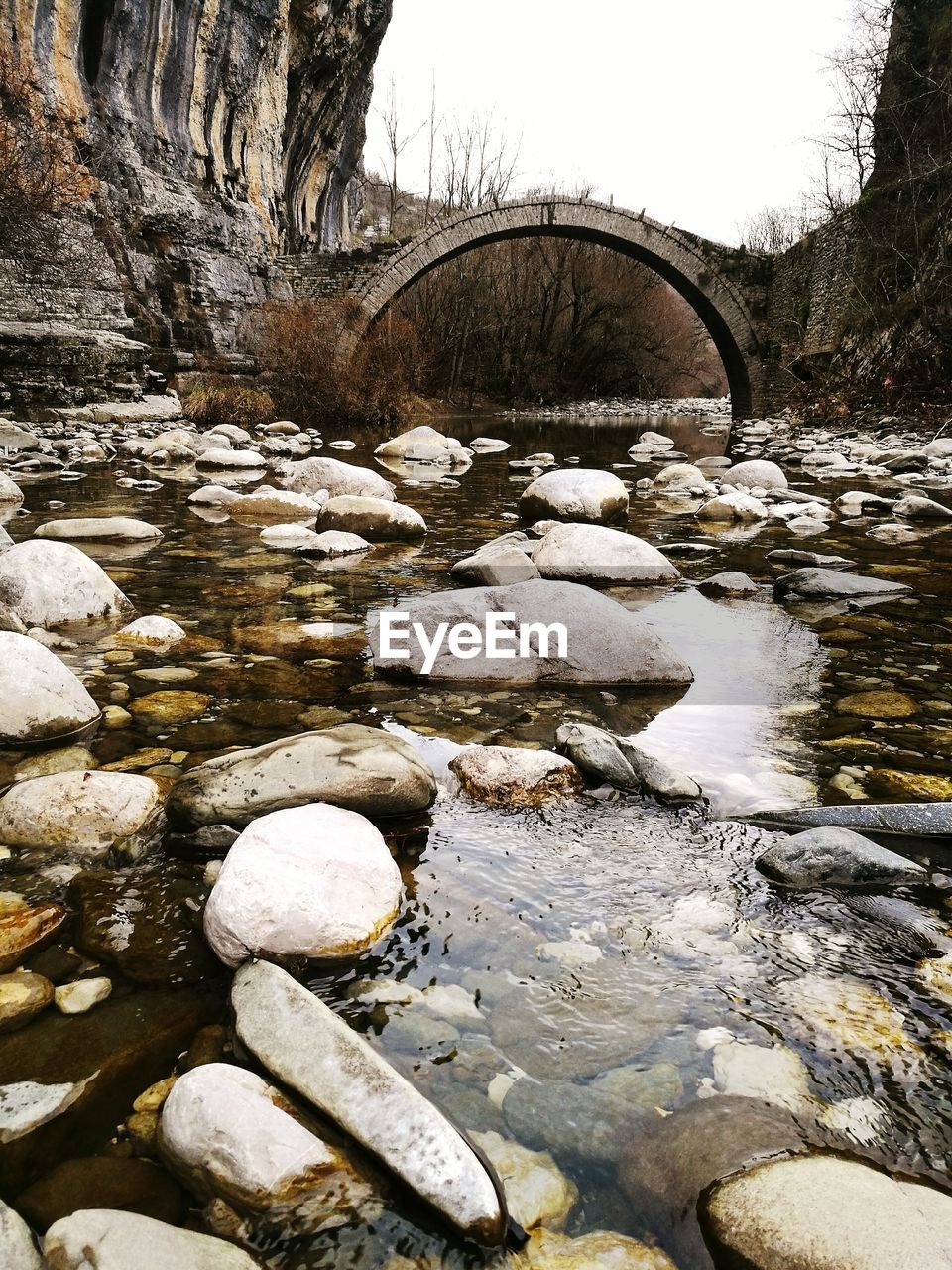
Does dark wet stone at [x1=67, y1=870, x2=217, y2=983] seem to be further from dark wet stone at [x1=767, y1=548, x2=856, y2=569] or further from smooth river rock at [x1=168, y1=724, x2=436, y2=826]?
dark wet stone at [x1=767, y1=548, x2=856, y2=569]

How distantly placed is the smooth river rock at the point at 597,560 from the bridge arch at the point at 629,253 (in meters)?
14.6

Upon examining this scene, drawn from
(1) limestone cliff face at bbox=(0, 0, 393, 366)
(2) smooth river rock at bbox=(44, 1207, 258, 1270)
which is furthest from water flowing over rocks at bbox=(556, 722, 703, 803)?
(1) limestone cliff face at bbox=(0, 0, 393, 366)

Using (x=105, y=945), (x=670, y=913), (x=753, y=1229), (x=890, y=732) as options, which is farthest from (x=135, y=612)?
(x=753, y=1229)

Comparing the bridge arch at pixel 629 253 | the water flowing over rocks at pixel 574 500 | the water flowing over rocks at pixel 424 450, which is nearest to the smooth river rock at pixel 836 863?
the water flowing over rocks at pixel 574 500

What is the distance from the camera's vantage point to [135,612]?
2.91 m

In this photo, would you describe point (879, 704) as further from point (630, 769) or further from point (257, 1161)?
point (257, 1161)

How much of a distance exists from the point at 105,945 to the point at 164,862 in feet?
0.71

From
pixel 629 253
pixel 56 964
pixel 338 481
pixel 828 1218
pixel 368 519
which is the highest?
pixel 629 253

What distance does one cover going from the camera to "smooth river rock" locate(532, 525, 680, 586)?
3.48 m

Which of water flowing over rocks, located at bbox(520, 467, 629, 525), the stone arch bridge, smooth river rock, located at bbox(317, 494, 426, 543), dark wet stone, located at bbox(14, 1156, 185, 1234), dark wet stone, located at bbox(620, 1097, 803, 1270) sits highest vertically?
the stone arch bridge

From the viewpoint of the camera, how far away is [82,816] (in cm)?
143

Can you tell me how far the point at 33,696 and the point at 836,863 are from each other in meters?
1.71

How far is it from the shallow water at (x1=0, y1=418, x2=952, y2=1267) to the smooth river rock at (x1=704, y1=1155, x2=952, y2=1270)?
8cm

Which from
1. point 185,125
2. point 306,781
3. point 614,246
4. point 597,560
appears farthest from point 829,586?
point 614,246
